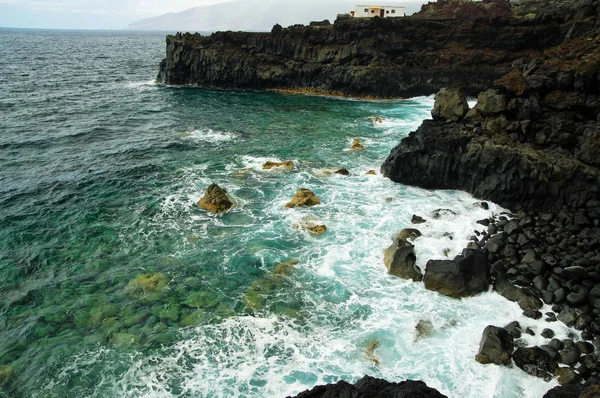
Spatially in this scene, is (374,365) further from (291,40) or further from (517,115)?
(291,40)

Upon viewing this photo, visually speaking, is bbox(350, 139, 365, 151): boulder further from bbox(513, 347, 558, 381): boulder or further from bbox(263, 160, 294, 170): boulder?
bbox(513, 347, 558, 381): boulder

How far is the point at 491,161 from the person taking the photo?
28.7 m

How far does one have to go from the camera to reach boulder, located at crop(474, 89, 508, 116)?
30608mm

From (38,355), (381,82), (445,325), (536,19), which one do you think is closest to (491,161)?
(445,325)

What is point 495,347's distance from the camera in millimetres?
16141

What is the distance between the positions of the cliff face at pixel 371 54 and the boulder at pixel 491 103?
3447cm

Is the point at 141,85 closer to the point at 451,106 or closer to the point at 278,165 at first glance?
the point at 278,165

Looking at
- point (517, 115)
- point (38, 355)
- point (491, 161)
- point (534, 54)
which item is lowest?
point (38, 355)

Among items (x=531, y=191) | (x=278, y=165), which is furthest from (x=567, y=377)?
(x=278, y=165)

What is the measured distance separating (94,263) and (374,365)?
1736 centimetres

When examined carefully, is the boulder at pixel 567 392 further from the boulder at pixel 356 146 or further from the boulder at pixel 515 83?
the boulder at pixel 356 146

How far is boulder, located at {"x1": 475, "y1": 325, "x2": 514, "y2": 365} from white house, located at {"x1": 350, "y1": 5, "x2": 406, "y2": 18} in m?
99.3

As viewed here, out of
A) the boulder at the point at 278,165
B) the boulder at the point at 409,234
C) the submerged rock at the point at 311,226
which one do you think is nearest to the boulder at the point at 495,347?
the boulder at the point at 409,234

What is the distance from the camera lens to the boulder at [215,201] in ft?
95.2
